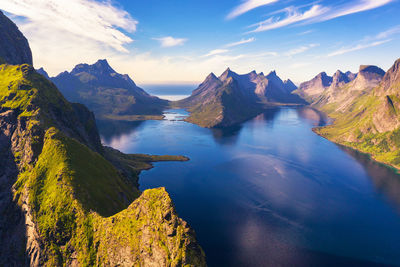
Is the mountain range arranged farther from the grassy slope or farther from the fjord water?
the fjord water

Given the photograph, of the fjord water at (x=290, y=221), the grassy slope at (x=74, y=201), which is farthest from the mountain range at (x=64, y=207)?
the fjord water at (x=290, y=221)

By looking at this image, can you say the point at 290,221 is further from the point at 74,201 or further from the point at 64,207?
the point at 64,207

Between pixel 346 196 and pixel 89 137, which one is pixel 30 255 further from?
pixel 346 196

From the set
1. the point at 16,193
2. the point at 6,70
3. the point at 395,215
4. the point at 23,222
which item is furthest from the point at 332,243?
the point at 6,70

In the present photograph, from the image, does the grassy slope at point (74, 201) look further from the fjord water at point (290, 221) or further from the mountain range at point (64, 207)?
the fjord water at point (290, 221)

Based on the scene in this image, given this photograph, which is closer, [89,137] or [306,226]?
[306,226]

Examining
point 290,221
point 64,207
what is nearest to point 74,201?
point 64,207
